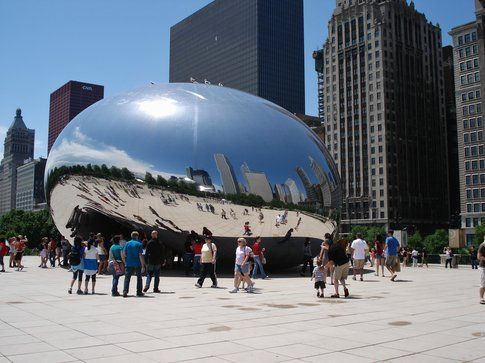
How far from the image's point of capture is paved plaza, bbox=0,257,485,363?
6.10 meters

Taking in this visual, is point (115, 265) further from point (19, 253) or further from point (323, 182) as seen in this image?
point (19, 253)

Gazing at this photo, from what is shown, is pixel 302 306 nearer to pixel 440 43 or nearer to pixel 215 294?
pixel 215 294

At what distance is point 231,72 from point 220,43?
1057 centimetres

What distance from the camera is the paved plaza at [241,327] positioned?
6098 millimetres

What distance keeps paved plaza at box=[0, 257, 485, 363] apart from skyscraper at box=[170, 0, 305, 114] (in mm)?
145901

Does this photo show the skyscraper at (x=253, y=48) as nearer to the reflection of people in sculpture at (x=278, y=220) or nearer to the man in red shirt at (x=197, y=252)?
the reflection of people in sculpture at (x=278, y=220)

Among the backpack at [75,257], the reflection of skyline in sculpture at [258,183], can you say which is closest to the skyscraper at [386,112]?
the reflection of skyline in sculpture at [258,183]

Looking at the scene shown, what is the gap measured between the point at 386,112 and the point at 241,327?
10979 cm

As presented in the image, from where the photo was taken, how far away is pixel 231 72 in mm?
162750

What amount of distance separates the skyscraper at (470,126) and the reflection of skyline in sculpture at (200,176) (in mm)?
89378

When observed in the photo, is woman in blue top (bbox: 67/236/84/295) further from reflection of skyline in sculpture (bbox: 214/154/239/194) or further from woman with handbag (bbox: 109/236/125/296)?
reflection of skyline in sculpture (bbox: 214/154/239/194)

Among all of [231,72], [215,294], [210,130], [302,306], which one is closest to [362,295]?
[302,306]

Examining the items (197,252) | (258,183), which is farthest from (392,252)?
(197,252)

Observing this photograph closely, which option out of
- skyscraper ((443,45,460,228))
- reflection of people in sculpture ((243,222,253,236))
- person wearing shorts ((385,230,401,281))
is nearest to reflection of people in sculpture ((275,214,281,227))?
reflection of people in sculpture ((243,222,253,236))
